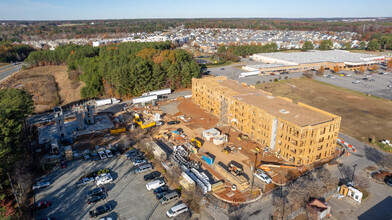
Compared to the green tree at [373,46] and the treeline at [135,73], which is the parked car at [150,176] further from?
the green tree at [373,46]

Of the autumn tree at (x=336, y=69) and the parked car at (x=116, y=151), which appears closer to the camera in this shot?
the parked car at (x=116, y=151)

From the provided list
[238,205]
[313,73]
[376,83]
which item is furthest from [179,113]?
[376,83]

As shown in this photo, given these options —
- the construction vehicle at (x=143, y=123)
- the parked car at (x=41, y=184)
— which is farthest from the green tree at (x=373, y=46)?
the parked car at (x=41, y=184)

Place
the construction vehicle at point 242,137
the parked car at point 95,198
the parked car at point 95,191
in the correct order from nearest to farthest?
1. the parked car at point 95,198
2. the parked car at point 95,191
3. the construction vehicle at point 242,137

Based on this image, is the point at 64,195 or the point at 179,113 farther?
the point at 179,113

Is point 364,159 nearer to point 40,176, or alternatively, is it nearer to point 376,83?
point 40,176

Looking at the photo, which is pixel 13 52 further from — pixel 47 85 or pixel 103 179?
pixel 103 179

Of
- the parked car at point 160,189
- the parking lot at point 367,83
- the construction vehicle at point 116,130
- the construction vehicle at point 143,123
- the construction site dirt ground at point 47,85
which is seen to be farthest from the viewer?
the parking lot at point 367,83
